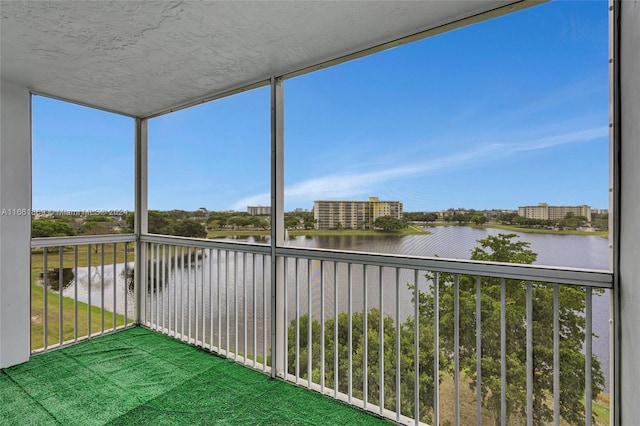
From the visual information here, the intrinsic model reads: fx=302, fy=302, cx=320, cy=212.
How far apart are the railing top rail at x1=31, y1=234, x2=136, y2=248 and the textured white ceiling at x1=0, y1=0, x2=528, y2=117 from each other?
1404 millimetres

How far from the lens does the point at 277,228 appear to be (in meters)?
2.51

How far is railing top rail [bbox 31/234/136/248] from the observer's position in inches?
112

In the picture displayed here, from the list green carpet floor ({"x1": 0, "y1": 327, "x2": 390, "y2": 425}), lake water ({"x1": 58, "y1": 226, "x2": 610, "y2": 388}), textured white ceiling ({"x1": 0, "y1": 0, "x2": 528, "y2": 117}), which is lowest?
green carpet floor ({"x1": 0, "y1": 327, "x2": 390, "y2": 425})

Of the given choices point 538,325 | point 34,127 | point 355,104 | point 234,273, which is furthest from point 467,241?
point 34,127

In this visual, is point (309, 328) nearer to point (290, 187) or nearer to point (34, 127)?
point (290, 187)

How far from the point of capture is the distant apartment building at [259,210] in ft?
8.70

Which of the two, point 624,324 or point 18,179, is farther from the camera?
point 18,179

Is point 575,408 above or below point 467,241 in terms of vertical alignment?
below

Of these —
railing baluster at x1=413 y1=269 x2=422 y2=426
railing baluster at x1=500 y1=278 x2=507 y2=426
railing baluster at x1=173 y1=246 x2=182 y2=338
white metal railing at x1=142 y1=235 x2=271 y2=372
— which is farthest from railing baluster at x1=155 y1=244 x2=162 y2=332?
railing baluster at x1=500 y1=278 x2=507 y2=426

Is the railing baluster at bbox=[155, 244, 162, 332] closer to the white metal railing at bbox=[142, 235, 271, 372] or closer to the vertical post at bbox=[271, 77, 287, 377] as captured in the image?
the white metal railing at bbox=[142, 235, 271, 372]

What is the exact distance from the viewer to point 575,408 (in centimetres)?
158

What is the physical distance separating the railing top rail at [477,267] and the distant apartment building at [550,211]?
265 mm

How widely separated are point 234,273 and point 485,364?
217 cm

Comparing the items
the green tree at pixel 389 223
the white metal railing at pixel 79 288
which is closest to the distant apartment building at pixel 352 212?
the green tree at pixel 389 223
